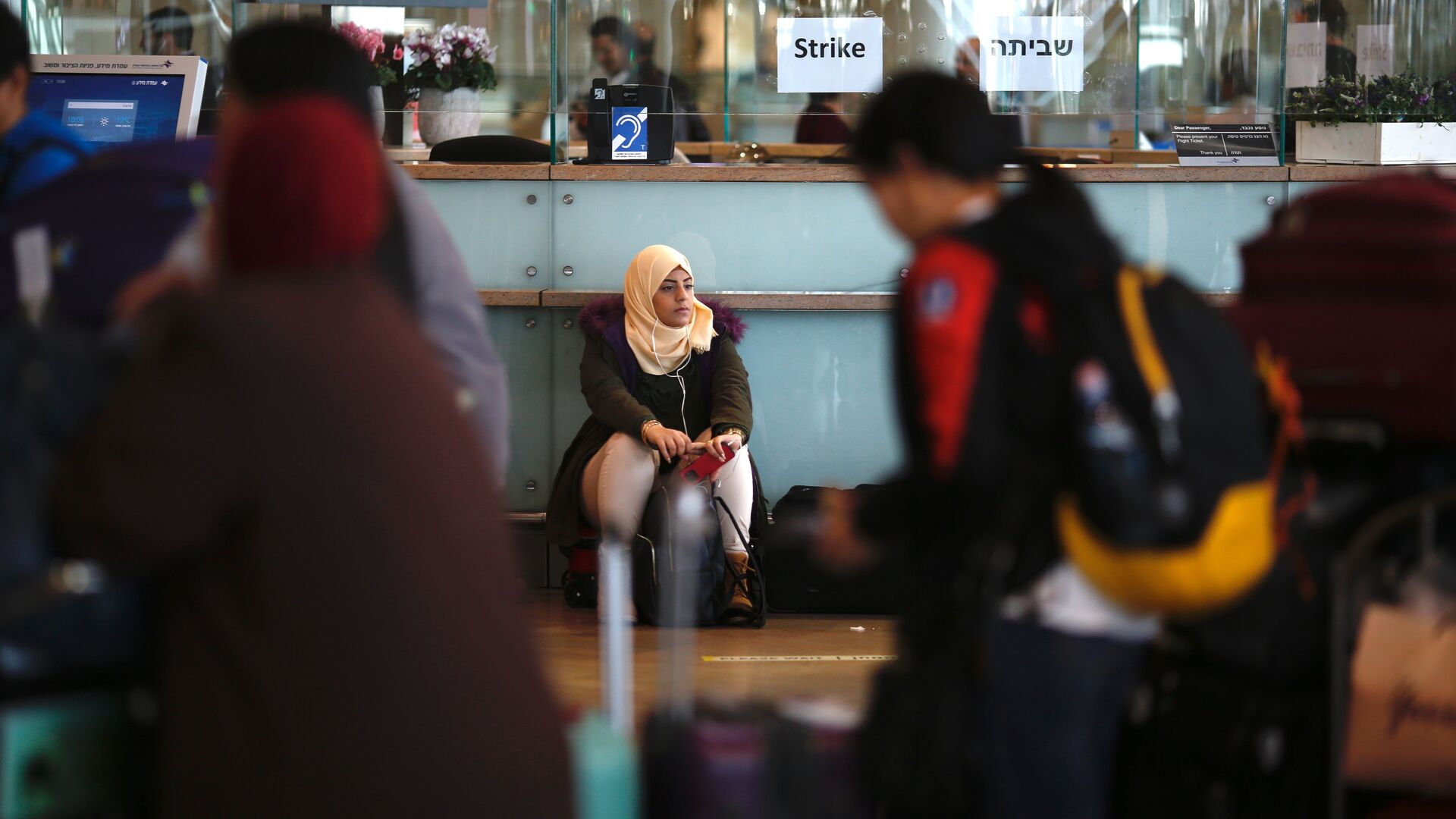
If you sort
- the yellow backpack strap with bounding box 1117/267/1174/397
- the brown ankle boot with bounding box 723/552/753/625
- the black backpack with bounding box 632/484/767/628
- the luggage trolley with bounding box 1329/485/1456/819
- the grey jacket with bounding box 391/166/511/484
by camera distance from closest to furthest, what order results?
the yellow backpack strap with bounding box 1117/267/1174/397, the luggage trolley with bounding box 1329/485/1456/819, the grey jacket with bounding box 391/166/511/484, the black backpack with bounding box 632/484/767/628, the brown ankle boot with bounding box 723/552/753/625

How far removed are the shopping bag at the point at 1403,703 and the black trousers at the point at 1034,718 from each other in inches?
20.5

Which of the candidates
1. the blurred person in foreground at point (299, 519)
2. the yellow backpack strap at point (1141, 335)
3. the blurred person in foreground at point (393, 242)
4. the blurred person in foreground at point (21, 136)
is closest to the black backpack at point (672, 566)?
the blurred person in foreground at point (393, 242)

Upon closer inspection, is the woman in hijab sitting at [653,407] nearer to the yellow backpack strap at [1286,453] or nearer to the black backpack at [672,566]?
the black backpack at [672,566]

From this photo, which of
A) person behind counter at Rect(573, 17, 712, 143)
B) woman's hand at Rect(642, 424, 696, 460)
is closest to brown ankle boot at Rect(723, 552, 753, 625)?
woman's hand at Rect(642, 424, 696, 460)

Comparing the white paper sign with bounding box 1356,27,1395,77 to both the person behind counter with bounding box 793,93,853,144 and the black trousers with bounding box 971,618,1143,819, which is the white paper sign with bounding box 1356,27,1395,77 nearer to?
the person behind counter with bounding box 793,93,853,144

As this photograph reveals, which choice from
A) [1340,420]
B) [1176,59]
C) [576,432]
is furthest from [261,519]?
[1176,59]

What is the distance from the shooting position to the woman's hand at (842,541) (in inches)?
82.5

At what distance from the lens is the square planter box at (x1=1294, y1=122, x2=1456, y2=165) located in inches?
217

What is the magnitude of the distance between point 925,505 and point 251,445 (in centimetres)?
86

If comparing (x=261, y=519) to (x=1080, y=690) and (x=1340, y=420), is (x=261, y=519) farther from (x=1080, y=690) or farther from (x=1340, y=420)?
(x=1340, y=420)

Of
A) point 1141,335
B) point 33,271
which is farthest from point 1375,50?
point 33,271

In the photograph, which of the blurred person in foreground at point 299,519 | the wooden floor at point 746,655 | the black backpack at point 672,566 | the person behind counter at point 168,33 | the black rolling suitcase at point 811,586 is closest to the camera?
the blurred person in foreground at point 299,519

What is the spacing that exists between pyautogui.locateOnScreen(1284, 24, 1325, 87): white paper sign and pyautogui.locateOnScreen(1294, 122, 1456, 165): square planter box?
9.2 inches

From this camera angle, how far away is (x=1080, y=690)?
80.9 inches
